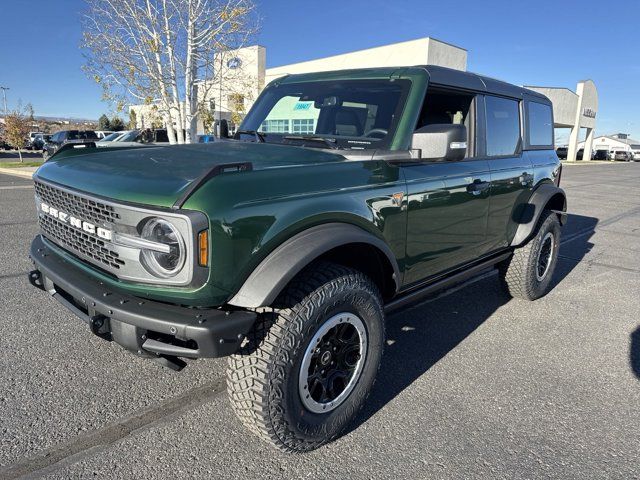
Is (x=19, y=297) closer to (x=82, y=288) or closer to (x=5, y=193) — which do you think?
(x=82, y=288)

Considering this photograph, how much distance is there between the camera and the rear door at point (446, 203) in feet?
9.69

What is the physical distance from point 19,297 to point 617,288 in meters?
6.34

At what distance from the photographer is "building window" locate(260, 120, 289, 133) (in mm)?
3490

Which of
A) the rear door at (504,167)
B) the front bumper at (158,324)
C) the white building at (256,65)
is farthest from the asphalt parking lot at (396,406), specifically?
the white building at (256,65)

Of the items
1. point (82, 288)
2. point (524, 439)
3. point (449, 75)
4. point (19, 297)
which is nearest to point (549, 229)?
point (449, 75)

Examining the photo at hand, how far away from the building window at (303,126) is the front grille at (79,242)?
1590mm

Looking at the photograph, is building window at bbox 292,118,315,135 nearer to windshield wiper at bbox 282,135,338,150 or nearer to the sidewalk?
windshield wiper at bbox 282,135,338,150

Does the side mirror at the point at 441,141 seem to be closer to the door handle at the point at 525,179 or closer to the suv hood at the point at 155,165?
the suv hood at the point at 155,165

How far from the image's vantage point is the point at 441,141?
2715 mm

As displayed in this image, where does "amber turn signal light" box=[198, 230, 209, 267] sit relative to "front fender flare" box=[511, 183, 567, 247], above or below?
above

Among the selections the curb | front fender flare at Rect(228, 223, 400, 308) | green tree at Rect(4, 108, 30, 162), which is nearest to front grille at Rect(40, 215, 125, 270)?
front fender flare at Rect(228, 223, 400, 308)

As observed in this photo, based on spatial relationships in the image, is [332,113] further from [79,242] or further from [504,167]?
[79,242]

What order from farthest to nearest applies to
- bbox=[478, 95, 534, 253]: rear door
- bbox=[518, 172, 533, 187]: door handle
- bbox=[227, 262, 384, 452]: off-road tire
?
bbox=[518, 172, 533, 187]: door handle
bbox=[478, 95, 534, 253]: rear door
bbox=[227, 262, 384, 452]: off-road tire

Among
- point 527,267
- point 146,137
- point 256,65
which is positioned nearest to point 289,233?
point 527,267
